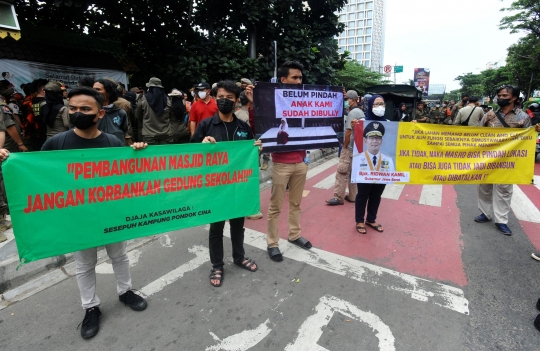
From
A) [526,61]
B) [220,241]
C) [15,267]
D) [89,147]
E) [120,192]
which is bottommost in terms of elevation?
[15,267]

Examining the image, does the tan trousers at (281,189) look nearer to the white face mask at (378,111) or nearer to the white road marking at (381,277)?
the white road marking at (381,277)

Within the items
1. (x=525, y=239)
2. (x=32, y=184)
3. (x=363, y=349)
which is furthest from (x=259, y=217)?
(x=525, y=239)

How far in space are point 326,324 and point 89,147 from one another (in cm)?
235

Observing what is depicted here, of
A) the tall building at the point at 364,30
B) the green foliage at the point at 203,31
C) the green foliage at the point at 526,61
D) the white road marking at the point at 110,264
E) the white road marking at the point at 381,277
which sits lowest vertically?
the white road marking at the point at 110,264

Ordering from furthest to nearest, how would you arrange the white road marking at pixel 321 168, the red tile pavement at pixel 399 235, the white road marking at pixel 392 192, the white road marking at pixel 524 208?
the white road marking at pixel 321 168, the white road marking at pixel 392 192, the white road marking at pixel 524 208, the red tile pavement at pixel 399 235

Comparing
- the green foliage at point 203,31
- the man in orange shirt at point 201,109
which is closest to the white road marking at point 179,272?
the man in orange shirt at point 201,109

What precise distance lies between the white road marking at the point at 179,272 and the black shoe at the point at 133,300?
18 centimetres

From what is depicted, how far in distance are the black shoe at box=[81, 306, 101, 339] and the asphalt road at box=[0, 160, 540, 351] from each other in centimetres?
5

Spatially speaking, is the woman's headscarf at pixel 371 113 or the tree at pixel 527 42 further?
the tree at pixel 527 42

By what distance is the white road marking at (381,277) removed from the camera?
2594mm

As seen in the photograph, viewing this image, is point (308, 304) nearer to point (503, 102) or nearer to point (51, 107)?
point (503, 102)

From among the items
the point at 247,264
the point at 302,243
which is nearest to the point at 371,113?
the point at 302,243

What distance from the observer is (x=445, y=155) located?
374 cm

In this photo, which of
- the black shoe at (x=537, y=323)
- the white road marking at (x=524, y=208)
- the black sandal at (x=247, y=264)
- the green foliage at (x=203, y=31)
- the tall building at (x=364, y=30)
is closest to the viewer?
the black shoe at (x=537, y=323)
